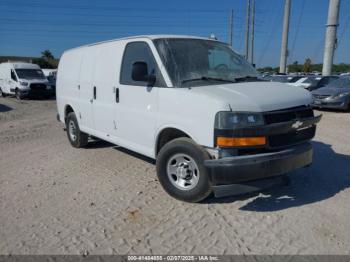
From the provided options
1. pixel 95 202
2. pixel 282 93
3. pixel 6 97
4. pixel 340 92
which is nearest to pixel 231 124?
pixel 282 93

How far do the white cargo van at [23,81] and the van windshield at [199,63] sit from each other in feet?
64.0

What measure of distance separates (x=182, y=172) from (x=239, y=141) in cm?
101

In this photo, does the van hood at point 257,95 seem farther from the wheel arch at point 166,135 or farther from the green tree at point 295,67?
the green tree at point 295,67

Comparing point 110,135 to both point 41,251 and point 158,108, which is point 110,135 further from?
point 41,251

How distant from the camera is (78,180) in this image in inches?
210

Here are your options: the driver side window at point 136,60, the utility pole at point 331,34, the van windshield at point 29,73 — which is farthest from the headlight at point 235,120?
the utility pole at point 331,34

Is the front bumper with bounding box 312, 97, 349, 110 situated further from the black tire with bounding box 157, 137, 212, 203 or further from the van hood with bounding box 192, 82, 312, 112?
the black tire with bounding box 157, 137, 212, 203

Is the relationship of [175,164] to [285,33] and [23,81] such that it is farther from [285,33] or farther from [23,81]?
[285,33]

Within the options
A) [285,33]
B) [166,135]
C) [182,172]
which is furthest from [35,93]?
[285,33]

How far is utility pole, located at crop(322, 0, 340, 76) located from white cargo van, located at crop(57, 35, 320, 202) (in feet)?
69.7

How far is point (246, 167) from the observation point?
375 centimetres

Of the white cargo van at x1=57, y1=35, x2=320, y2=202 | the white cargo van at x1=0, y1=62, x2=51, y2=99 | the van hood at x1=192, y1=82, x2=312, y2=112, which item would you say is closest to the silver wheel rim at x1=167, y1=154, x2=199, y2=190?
the white cargo van at x1=57, y1=35, x2=320, y2=202

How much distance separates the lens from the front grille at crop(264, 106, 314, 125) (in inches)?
153

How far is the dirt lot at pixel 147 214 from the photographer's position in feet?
11.2
